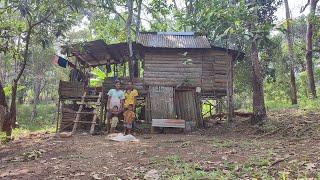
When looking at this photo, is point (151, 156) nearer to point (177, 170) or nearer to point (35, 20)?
point (177, 170)

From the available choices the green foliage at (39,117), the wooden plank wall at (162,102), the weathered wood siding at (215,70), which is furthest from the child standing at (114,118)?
the green foliage at (39,117)

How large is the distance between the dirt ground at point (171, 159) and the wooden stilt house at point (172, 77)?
424 cm

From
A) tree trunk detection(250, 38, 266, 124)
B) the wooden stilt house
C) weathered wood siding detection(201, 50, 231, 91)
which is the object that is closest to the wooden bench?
the wooden stilt house

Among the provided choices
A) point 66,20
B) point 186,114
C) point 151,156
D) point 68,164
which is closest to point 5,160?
point 68,164

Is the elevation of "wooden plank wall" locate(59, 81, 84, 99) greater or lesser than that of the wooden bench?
greater

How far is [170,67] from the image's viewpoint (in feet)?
50.3

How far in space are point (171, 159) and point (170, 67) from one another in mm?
8252

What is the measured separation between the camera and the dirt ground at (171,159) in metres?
6.16

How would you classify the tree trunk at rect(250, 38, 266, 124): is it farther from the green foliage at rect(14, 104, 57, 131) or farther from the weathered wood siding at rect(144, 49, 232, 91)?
the green foliage at rect(14, 104, 57, 131)

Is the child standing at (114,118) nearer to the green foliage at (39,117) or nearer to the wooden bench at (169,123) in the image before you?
the wooden bench at (169,123)

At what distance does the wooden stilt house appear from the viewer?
48.8 ft

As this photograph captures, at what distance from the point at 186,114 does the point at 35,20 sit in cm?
672

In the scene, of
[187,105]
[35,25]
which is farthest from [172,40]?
[35,25]

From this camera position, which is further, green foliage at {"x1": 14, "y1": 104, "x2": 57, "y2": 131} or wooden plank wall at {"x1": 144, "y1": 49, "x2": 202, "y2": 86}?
green foliage at {"x1": 14, "y1": 104, "x2": 57, "y2": 131}
